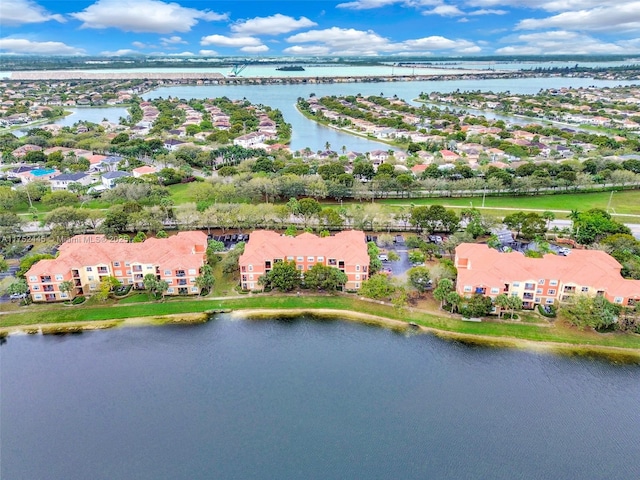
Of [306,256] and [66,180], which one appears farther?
[66,180]

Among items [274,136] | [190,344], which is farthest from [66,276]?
[274,136]

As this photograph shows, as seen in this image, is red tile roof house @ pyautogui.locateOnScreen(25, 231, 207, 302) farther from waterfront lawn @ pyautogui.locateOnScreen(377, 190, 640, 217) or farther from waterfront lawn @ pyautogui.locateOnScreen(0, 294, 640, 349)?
waterfront lawn @ pyautogui.locateOnScreen(377, 190, 640, 217)

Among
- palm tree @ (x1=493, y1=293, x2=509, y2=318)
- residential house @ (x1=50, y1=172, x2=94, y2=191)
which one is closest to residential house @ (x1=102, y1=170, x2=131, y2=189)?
residential house @ (x1=50, y1=172, x2=94, y2=191)

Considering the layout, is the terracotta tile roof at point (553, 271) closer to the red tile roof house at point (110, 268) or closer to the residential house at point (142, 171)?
the red tile roof house at point (110, 268)

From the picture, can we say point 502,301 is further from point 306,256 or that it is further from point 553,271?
point 306,256

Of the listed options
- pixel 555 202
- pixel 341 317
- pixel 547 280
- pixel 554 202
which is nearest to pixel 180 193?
pixel 341 317

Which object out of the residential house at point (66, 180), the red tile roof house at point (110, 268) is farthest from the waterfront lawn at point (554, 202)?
the residential house at point (66, 180)

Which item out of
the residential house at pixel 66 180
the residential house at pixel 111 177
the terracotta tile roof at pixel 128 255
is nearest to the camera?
the terracotta tile roof at pixel 128 255
